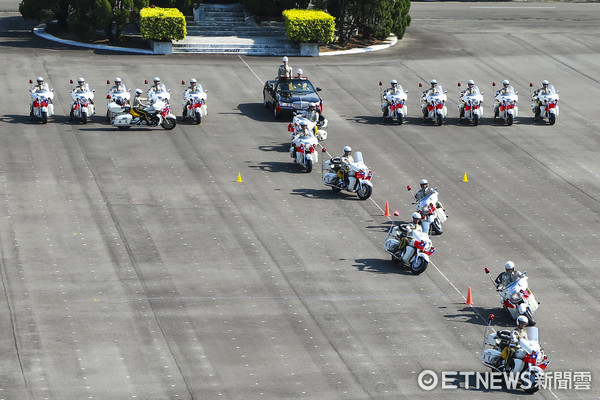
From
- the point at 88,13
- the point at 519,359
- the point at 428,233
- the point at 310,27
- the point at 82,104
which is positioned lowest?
the point at 428,233

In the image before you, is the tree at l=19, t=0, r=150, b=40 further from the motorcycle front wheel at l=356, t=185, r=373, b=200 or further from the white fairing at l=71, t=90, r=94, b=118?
the motorcycle front wheel at l=356, t=185, r=373, b=200

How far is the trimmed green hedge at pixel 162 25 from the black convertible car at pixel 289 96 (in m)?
9.30

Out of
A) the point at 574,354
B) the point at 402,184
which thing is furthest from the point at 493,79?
the point at 574,354

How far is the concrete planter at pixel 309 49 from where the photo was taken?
2189 inches

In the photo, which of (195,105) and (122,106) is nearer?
(122,106)

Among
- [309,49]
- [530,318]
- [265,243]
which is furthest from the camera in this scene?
[309,49]

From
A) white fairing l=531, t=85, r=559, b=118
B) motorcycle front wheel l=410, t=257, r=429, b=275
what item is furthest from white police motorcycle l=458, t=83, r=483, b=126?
motorcycle front wheel l=410, t=257, r=429, b=275

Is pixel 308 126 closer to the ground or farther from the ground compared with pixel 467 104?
farther from the ground

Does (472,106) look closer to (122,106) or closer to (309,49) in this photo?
(309,49)

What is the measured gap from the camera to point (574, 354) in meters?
24.9

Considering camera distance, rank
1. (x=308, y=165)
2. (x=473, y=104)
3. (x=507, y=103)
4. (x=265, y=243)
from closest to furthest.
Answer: (x=265, y=243), (x=308, y=165), (x=473, y=104), (x=507, y=103)

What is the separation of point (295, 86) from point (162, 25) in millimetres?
11224

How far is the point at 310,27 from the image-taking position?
55062mm

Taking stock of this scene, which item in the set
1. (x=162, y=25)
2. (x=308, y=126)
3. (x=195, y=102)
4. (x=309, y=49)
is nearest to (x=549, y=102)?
(x=308, y=126)
